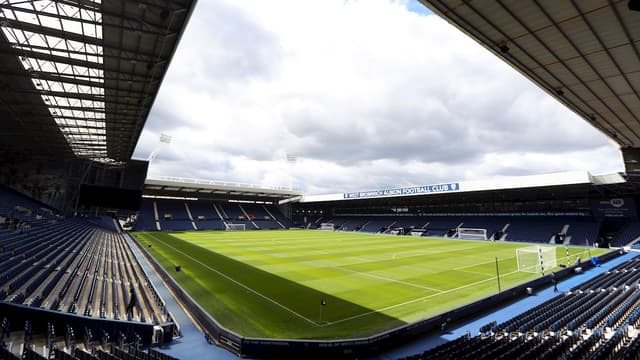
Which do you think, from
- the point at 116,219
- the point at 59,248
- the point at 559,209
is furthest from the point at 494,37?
the point at 116,219

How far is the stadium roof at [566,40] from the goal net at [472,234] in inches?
1533

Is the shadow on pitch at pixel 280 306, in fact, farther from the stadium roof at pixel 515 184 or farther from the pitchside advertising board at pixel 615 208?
the pitchside advertising board at pixel 615 208

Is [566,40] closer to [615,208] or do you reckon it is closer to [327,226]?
[615,208]

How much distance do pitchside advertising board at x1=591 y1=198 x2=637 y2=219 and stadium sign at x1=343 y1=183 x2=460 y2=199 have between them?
19.4 metres

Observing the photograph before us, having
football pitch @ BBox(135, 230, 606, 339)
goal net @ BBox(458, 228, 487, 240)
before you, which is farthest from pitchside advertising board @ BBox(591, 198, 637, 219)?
football pitch @ BBox(135, 230, 606, 339)

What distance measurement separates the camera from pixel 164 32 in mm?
13102

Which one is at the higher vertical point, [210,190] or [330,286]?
[210,190]

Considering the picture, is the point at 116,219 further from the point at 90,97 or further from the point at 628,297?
the point at 628,297

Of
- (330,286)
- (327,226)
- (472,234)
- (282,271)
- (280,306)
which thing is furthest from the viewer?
(327,226)

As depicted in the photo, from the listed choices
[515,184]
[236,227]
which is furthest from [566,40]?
[236,227]

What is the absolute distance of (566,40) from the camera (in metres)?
10.4

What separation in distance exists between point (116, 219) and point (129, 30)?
62330mm

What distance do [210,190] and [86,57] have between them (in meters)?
58.6

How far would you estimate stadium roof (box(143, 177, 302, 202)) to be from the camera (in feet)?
212
